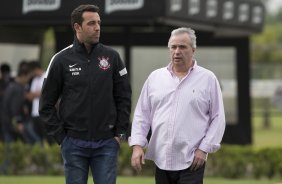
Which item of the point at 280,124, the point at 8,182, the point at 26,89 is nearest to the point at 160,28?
the point at 26,89

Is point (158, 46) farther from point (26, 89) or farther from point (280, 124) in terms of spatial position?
point (280, 124)

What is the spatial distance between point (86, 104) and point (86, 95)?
0.07 m

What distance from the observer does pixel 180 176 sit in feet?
24.1

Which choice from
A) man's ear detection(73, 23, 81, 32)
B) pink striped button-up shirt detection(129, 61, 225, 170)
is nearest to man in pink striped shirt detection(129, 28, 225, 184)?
pink striped button-up shirt detection(129, 61, 225, 170)

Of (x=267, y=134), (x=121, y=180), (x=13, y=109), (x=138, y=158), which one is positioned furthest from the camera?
(x=267, y=134)

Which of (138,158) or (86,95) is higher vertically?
(86,95)

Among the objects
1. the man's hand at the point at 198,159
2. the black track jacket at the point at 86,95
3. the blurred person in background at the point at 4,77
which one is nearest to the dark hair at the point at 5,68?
the blurred person in background at the point at 4,77

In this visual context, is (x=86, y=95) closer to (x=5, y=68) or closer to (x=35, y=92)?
(x=35, y=92)

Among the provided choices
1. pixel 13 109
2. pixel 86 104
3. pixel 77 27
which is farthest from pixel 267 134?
pixel 86 104

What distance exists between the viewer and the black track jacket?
7.64 meters

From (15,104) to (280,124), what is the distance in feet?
89.4

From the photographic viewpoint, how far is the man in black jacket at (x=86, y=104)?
7.64 m

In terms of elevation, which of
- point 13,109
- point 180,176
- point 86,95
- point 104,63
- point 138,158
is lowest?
point 13,109

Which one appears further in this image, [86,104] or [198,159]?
[86,104]
